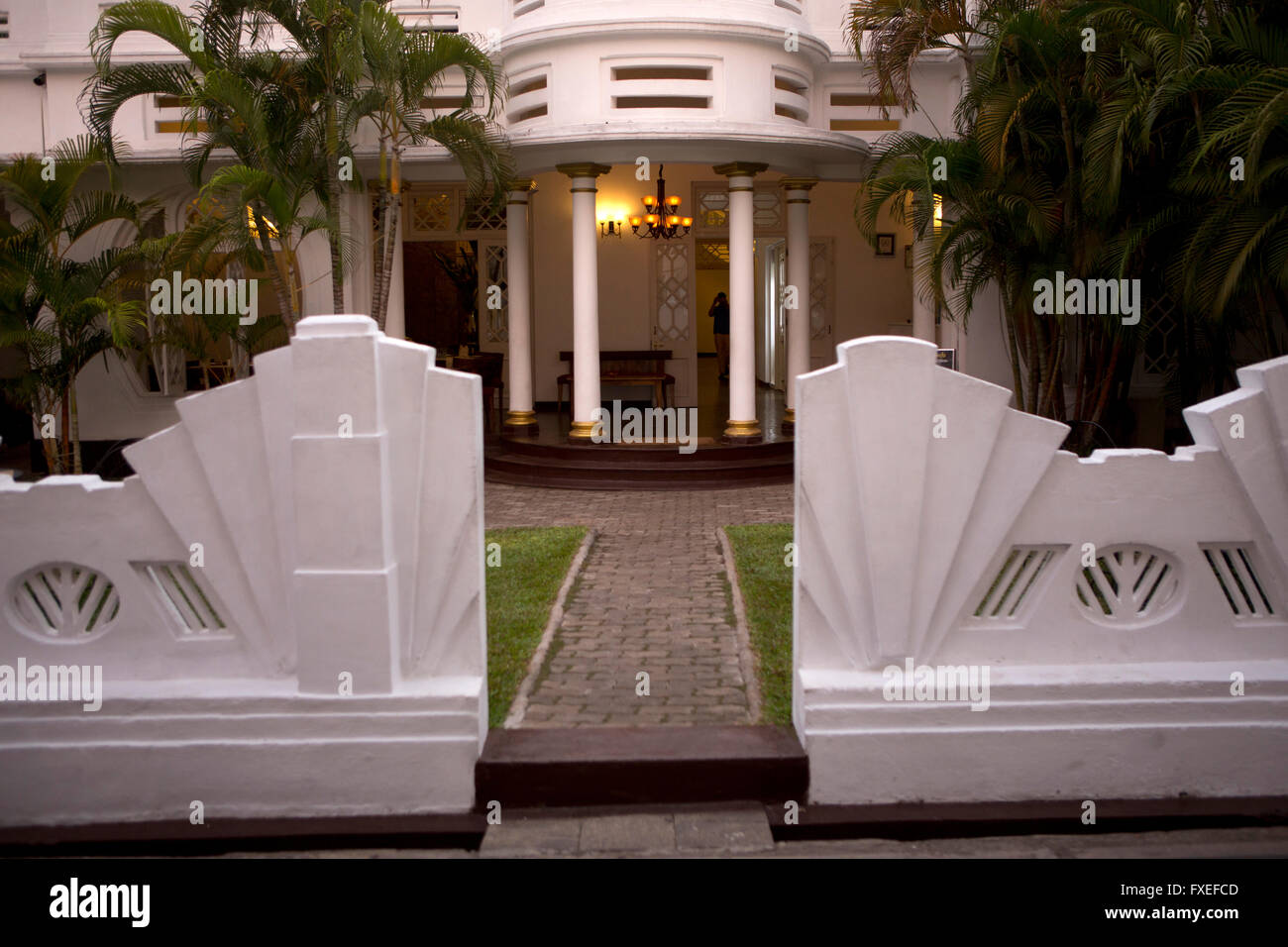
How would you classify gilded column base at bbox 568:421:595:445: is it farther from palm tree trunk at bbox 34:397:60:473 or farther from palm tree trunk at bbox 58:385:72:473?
palm tree trunk at bbox 34:397:60:473

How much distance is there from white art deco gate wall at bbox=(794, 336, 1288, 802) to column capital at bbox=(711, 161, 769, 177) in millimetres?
8682

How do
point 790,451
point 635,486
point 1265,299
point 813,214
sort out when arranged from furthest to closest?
point 813,214
point 790,451
point 635,486
point 1265,299

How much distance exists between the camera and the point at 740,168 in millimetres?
12633

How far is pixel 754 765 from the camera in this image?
4.48m

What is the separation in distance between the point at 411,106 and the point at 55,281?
3540 mm

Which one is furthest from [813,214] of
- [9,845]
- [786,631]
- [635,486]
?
[9,845]

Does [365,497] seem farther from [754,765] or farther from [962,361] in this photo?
[962,361]

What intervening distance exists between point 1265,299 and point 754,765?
22.9ft

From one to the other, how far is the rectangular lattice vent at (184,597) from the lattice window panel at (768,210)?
14503 mm

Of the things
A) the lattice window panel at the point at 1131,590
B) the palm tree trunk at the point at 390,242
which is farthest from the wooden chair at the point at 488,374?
the lattice window panel at the point at 1131,590

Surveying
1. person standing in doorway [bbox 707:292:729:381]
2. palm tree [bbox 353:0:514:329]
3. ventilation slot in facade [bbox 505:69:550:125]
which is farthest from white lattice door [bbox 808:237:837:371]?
palm tree [bbox 353:0:514:329]

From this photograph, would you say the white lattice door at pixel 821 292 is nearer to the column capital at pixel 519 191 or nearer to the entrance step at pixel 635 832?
the column capital at pixel 519 191

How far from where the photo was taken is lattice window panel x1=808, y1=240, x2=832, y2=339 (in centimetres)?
1819

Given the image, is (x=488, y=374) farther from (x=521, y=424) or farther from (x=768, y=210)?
(x=768, y=210)
